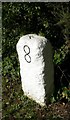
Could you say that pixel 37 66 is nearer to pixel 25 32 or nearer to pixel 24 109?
pixel 24 109

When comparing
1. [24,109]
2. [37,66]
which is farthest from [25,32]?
[24,109]

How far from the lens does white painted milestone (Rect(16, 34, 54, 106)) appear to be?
582cm

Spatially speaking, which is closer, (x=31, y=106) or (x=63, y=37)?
Answer: (x=31, y=106)

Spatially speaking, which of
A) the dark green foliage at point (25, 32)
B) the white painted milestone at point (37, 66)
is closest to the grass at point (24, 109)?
the dark green foliage at point (25, 32)

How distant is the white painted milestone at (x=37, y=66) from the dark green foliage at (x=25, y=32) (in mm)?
206

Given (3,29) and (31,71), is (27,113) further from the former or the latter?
(3,29)

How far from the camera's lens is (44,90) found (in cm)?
606

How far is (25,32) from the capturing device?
7344mm

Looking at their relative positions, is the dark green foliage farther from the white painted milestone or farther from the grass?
the white painted milestone

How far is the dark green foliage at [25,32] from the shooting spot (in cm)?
617

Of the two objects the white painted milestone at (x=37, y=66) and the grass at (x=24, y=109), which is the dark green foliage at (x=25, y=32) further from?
the white painted milestone at (x=37, y=66)

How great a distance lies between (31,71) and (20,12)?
63.2 inches

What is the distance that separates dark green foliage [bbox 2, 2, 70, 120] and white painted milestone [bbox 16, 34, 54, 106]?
0.21m

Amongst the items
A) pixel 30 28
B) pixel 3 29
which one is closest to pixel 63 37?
pixel 30 28
